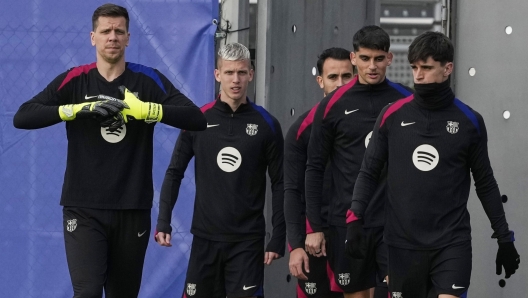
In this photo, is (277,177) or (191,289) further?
(277,177)

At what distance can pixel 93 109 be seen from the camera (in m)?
5.43

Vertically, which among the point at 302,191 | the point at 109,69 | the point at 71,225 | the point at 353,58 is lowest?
the point at 71,225

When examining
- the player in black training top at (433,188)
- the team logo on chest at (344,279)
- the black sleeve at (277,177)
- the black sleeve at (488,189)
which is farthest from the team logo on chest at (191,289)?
the black sleeve at (488,189)

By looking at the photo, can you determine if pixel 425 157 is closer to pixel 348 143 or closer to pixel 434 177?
pixel 434 177

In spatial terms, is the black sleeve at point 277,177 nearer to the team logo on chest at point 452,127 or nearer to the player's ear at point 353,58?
the player's ear at point 353,58

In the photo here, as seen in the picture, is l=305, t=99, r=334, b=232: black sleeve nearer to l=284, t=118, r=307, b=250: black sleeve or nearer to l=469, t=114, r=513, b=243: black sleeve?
l=284, t=118, r=307, b=250: black sleeve

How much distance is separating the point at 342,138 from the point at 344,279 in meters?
0.88

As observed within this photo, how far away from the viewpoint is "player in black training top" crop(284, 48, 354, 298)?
6.54 m

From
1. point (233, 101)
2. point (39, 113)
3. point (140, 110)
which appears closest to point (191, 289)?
point (233, 101)

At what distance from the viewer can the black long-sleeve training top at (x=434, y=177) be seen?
5512mm

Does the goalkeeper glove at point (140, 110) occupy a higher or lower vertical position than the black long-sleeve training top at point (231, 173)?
higher

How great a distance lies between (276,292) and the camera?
7.83 m

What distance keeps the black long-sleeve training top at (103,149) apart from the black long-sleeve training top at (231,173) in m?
0.67

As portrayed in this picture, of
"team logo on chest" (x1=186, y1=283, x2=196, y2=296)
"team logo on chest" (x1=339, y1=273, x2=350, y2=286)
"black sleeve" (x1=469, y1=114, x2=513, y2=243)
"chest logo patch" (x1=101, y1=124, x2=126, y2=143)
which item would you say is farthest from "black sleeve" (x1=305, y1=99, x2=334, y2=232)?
"chest logo patch" (x1=101, y1=124, x2=126, y2=143)
